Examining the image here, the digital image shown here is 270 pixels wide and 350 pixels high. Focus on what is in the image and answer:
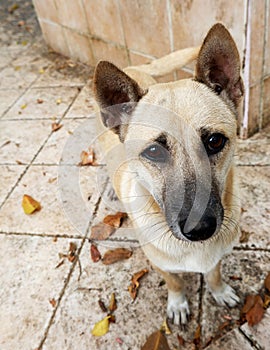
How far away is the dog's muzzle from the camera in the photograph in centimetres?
144

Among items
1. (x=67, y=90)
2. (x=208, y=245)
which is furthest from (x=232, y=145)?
(x=67, y=90)

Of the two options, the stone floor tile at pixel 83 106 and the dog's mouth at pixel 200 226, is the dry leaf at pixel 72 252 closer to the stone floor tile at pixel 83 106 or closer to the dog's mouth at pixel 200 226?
the dog's mouth at pixel 200 226

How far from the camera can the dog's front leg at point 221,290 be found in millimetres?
2096

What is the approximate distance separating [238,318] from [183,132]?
123 centimetres

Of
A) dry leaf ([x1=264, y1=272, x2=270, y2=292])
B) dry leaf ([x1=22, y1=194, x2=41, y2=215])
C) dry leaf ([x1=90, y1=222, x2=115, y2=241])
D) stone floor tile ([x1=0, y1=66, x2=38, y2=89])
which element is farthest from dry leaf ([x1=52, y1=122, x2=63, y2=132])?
dry leaf ([x1=264, y1=272, x2=270, y2=292])

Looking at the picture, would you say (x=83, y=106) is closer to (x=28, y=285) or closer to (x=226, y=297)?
(x=28, y=285)

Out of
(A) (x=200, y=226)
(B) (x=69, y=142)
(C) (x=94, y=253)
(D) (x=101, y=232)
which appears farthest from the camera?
(B) (x=69, y=142)

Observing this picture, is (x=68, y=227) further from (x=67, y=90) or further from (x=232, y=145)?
(x=67, y=90)

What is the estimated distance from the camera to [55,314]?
7.36 feet

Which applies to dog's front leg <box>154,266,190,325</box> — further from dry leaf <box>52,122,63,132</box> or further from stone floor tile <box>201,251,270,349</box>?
dry leaf <box>52,122,63,132</box>

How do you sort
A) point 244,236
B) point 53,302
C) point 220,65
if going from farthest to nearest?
point 244,236 < point 53,302 < point 220,65

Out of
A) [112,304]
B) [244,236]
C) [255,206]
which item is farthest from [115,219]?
[255,206]

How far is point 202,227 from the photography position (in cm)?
144

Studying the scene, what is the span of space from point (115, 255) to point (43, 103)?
2672mm
